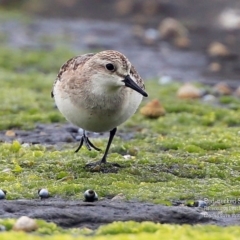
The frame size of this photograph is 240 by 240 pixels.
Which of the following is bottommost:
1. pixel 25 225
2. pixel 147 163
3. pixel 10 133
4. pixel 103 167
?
pixel 25 225

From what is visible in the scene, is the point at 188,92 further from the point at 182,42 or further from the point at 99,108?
the point at 182,42

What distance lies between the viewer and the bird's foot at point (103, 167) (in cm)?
892

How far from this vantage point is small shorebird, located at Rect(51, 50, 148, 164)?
27.0ft

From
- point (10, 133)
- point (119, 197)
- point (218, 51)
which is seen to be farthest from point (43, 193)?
point (218, 51)

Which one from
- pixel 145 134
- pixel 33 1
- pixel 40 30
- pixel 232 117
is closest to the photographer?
pixel 145 134

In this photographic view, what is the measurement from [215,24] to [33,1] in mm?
7439

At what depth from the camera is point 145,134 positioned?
459 inches

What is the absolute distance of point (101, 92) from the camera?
325 inches

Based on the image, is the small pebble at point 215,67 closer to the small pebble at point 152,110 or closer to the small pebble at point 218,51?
the small pebble at point 218,51

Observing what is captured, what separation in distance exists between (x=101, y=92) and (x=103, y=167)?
1.21 m

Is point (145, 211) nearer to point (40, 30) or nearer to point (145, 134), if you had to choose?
point (145, 134)

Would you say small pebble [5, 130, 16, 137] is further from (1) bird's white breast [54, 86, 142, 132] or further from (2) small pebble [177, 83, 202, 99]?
(2) small pebble [177, 83, 202, 99]

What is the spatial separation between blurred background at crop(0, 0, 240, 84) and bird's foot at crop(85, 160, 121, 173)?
344 inches

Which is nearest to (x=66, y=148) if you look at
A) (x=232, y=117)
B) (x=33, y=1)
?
(x=232, y=117)
